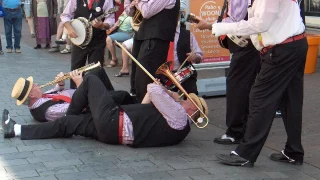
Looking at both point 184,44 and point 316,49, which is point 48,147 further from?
point 316,49

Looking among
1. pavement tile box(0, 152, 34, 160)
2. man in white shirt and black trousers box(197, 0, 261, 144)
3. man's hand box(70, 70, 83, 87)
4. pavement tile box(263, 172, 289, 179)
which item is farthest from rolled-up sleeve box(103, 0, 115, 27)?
pavement tile box(263, 172, 289, 179)

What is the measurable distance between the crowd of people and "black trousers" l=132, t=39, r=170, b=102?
1 centimetres

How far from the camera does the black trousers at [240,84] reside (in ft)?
18.4

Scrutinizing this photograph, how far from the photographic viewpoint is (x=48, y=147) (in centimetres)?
560

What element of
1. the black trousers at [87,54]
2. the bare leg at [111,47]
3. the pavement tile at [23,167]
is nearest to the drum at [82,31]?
the black trousers at [87,54]

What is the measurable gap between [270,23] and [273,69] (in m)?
0.40

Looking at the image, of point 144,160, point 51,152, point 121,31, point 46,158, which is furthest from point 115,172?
point 121,31

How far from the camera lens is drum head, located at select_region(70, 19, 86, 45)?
7434 millimetres

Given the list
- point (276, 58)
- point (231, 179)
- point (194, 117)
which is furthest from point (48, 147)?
point (276, 58)

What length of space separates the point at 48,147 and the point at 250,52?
206 centimetres

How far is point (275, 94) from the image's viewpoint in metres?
4.91

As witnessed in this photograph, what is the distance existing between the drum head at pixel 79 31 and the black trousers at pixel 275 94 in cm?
306

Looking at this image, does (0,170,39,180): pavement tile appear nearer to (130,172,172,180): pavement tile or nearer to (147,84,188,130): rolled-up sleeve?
(130,172,172,180): pavement tile

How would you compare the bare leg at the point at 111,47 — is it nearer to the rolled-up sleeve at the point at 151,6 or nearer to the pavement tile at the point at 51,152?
the rolled-up sleeve at the point at 151,6
